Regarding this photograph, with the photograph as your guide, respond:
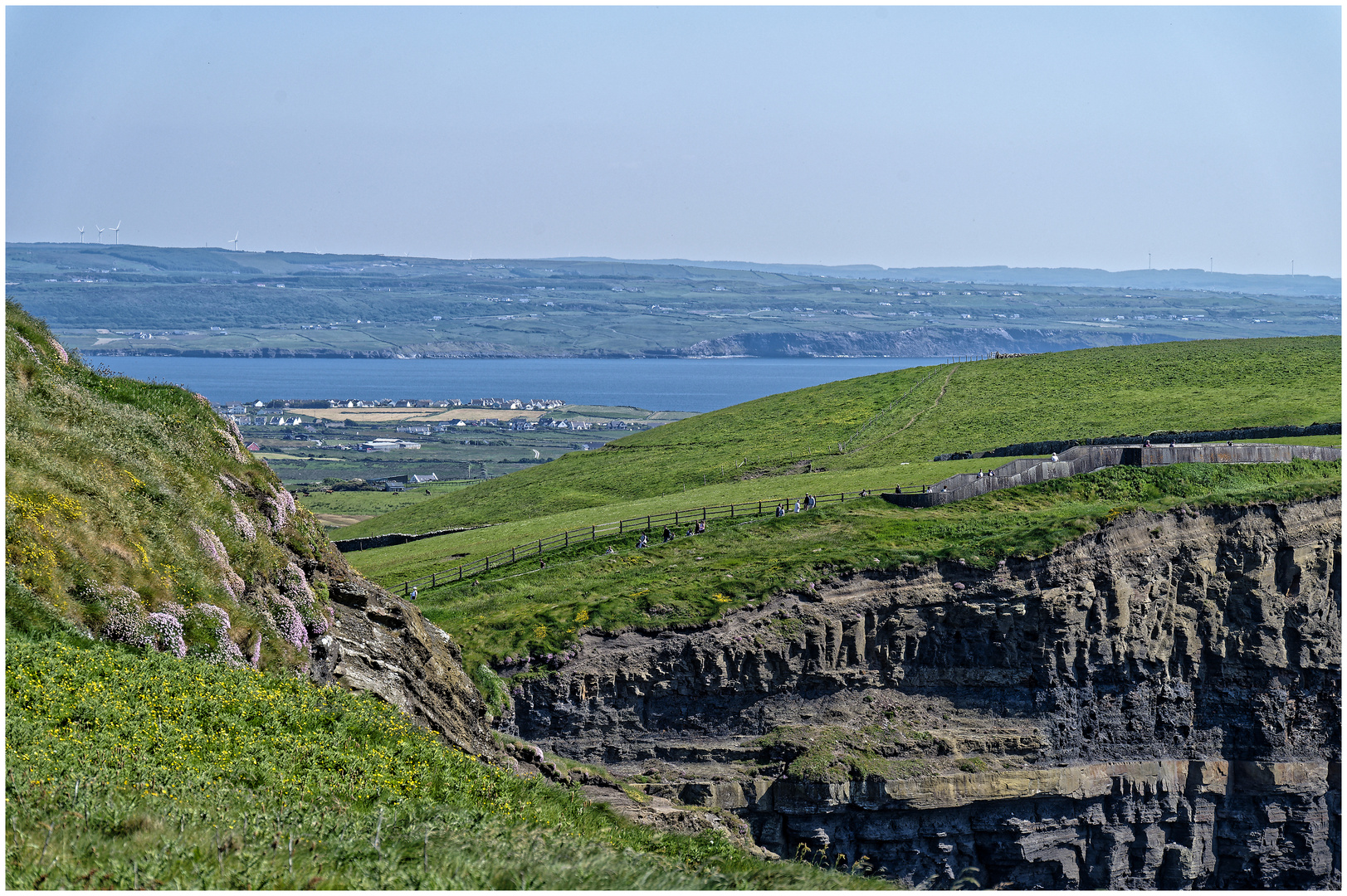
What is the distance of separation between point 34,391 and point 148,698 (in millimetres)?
11168

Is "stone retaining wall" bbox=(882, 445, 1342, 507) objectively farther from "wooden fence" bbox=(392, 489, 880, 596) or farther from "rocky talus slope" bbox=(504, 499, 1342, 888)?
"rocky talus slope" bbox=(504, 499, 1342, 888)

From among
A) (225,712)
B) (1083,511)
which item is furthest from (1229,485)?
(225,712)

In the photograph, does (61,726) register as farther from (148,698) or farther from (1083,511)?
(1083,511)

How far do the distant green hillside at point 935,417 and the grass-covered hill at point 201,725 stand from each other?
139 ft

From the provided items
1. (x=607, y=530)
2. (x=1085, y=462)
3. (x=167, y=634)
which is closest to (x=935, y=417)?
(x=1085, y=462)

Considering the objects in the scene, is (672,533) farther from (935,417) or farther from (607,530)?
(935,417)

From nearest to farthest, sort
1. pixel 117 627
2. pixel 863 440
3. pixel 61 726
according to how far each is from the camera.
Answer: pixel 61 726 → pixel 117 627 → pixel 863 440

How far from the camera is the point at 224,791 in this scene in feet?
55.0

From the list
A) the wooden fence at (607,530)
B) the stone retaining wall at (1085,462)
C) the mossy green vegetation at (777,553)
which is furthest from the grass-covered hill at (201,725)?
the stone retaining wall at (1085,462)

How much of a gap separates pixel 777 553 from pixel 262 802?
31.1m

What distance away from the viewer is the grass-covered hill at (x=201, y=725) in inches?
584

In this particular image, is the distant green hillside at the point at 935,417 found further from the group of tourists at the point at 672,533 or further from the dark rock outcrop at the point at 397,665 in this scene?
the dark rock outcrop at the point at 397,665

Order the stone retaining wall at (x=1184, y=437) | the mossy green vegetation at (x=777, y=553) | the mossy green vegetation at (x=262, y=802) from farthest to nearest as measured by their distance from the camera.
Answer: the stone retaining wall at (x=1184, y=437) < the mossy green vegetation at (x=777, y=553) < the mossy green vegetation at (x=262, y=802)

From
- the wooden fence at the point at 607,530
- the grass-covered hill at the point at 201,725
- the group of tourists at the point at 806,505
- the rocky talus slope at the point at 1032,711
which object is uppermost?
the grass-covered hill at the point at 201,725
